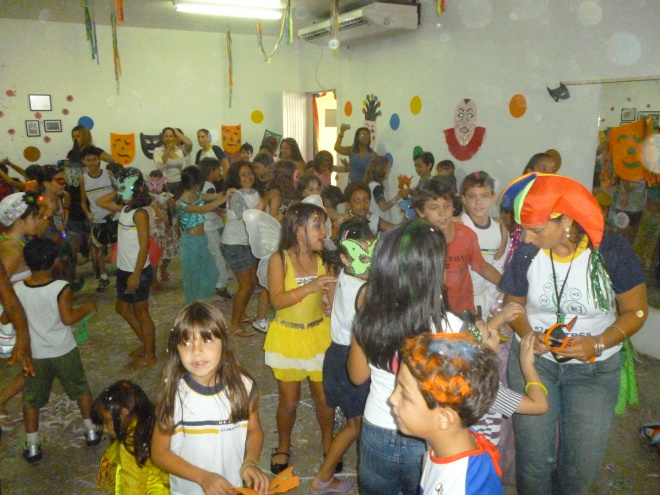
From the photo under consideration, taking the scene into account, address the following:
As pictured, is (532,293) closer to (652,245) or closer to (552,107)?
(652,245)

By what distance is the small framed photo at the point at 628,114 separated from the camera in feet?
13.5

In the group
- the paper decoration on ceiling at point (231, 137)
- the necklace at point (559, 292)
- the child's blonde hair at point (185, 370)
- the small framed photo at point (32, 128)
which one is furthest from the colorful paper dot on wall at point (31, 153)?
the necklace at point (559, 292)

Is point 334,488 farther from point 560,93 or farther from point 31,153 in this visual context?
point 31,153

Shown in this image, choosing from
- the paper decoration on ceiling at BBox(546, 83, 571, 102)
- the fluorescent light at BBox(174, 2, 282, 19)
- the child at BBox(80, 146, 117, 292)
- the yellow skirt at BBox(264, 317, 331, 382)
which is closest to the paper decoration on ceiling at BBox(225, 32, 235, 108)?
the fluorescent light at BBox(174, 2, 282, 19)

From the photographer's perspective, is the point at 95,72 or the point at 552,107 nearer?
the point at 552,107

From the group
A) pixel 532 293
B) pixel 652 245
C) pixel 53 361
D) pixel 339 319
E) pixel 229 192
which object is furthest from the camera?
pixel 229 192

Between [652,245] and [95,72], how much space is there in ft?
25.7

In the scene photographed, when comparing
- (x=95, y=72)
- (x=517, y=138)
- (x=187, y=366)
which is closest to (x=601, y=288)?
(x=187, y=366)

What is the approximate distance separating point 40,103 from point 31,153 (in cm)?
76

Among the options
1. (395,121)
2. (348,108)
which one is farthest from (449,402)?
(348,108)

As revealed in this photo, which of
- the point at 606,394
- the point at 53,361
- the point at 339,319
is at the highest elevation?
the point at 339,319

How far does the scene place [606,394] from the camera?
75.3 inches

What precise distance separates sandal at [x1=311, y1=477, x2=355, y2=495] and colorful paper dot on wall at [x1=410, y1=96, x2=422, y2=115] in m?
5.01

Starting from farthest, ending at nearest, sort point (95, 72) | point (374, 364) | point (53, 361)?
point (95, 72)
point (53, 361)
point (374, 364)
